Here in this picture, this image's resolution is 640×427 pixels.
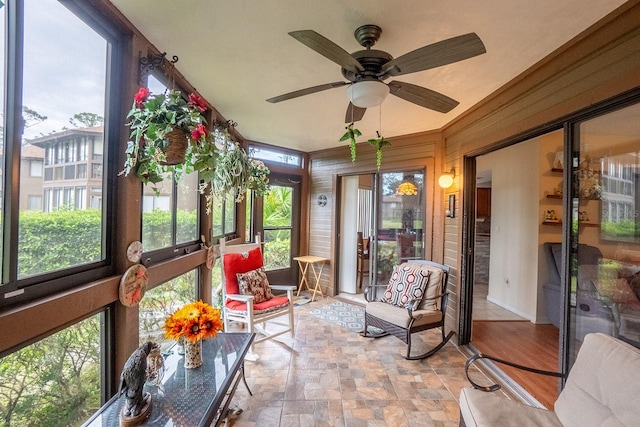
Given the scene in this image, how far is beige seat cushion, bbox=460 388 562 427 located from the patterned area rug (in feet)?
7.08

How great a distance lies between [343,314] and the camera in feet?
14.0

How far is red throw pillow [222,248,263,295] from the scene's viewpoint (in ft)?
10.3

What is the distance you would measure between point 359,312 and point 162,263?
9.80 feet

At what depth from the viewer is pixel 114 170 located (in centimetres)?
179

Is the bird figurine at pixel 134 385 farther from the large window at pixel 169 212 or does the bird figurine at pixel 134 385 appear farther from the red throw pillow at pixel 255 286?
the red throw pillow at pixel 255 286

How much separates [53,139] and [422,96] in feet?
6.92

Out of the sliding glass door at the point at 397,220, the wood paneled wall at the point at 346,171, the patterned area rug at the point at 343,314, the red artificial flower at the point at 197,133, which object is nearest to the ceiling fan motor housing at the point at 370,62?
the red artificial flower at the point at 197,133

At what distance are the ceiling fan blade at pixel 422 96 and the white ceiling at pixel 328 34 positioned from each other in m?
0.32

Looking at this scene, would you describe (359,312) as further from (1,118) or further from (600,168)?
(1,118)

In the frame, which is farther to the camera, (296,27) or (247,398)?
(247,398)

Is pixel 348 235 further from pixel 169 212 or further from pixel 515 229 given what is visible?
pixel 169 212

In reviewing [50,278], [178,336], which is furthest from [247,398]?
[50,278]

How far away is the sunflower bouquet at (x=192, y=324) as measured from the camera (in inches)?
67.1

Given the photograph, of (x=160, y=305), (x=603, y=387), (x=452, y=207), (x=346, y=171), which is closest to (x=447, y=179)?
(x=452, y=207)
